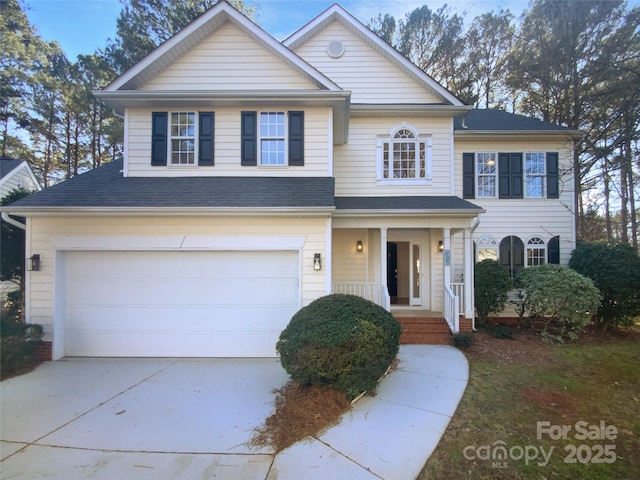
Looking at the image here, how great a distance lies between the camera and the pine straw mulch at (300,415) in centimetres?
366

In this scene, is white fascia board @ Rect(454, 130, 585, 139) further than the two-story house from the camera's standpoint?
Yes

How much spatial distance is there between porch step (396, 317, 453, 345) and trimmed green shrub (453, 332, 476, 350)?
9.9 inches

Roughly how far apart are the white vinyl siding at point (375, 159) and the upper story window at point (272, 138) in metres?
2.26

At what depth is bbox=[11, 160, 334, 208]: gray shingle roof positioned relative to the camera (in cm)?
646

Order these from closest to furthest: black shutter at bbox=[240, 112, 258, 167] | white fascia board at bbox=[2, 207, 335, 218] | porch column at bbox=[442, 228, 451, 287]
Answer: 1. white fascia board at bbox=[2, 207, 335, 218]
2. black shutter at bbox=[240, 112, 258, 167]
3. porch column at bbox=[442, 228, 451, 287]

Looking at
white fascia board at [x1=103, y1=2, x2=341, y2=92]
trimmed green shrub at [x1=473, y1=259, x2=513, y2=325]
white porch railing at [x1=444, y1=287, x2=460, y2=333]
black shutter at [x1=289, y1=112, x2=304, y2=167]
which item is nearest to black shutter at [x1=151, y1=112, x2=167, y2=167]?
white fascia board at [x1=103, y1=2, x2=341, y2=92]

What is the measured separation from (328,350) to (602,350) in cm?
700

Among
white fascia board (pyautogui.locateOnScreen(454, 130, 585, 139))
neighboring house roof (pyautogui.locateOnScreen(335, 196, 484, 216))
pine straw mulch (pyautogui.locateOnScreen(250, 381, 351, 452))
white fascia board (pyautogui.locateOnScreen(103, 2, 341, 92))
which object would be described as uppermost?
white fascia board (pyautogui.locateOnScreen(103, 2, 341, 92))

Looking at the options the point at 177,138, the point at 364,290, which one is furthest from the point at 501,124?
the point at 177,138

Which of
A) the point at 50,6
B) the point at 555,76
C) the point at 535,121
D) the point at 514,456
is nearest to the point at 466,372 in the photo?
the point at 514,456

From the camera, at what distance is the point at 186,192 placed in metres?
6.93

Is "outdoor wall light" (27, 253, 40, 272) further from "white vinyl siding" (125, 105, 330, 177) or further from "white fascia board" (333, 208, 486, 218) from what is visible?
"white fascia board" (333, 208, 486, 218)

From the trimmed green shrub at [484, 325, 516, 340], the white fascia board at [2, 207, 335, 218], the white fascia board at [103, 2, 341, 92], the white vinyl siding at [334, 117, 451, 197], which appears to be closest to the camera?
the white fascia board at [2, 207, 335, 218]

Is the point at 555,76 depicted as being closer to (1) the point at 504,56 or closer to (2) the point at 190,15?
(1) the point at 504,56
